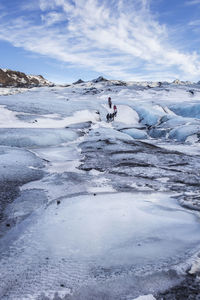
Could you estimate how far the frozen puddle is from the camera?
2.08 m

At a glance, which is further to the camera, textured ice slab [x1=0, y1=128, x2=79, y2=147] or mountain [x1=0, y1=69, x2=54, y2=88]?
mountain [x1=0, y1=69, x2=54, y2=88]

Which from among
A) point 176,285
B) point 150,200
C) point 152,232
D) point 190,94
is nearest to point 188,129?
point 150,200

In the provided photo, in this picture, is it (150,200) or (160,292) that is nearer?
(160,292)

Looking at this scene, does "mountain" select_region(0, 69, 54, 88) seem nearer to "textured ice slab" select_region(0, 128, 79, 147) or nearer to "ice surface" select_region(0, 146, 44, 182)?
"textured ice slab" select_region(0, 128, 79, 147)

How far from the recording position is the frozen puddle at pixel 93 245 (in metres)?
2.08

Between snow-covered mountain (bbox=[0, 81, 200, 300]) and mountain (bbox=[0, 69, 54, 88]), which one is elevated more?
mountain (bbox=[0, 69, 54, 88])

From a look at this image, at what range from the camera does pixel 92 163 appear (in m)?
6.74

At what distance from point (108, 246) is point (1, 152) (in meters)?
5.50

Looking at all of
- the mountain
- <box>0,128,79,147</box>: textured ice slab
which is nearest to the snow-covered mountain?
<box>0,128,79,147</box>: textured ice slab

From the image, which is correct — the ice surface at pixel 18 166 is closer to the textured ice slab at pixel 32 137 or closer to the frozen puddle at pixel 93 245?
the frozen puddle at pixel 93 245

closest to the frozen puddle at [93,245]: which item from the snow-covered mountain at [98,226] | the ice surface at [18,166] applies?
the snow-covered mountain at [98,226]

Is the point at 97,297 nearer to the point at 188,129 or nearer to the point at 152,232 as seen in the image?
the point at 152,232

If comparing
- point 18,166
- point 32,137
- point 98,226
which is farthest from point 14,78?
point 98,226

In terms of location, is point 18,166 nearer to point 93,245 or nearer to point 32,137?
point 93,245
